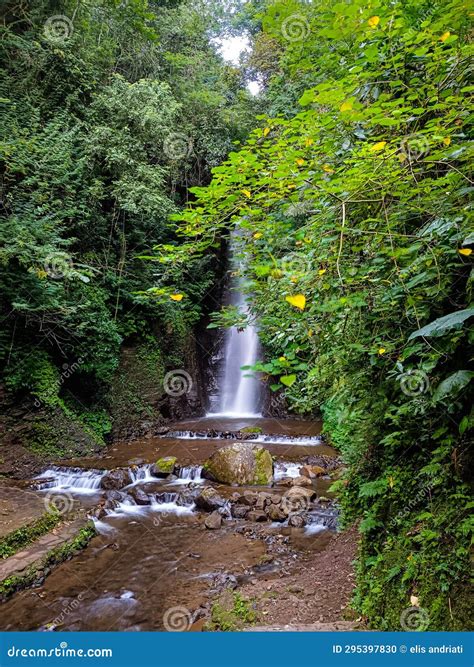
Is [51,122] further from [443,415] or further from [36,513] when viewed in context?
[443,415]

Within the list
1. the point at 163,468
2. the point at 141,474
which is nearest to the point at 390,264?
the point at 163,468

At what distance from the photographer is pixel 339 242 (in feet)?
8.29

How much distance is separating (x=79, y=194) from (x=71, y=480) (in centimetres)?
681

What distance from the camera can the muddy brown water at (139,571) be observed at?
4.32 meters

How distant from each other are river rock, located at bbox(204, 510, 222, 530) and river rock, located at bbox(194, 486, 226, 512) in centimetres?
30

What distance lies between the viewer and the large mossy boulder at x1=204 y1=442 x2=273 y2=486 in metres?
7.97

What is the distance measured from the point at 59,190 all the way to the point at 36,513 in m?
7.28

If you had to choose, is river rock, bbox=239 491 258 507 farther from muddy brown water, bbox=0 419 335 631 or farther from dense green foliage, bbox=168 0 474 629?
dense green foliage, bbox=168 0 474 629

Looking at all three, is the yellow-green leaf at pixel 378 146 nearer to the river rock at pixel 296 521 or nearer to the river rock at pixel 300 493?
the river rock at pixel 296 521

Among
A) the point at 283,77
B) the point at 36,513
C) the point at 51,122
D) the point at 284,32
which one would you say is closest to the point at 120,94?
the point at 51,122

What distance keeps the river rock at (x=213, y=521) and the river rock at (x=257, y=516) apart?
493 mm

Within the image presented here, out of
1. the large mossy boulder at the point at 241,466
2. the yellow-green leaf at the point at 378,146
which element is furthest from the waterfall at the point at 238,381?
the yellow-green leaf at the point at 378,146

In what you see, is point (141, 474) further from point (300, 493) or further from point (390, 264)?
point (390, 264)

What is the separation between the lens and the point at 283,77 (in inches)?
427
